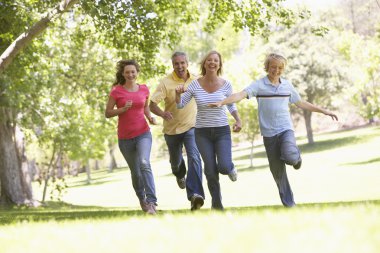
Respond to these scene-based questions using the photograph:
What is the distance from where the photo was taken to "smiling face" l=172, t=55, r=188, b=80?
998cm

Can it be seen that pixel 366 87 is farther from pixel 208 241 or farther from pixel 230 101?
pixel 208 241

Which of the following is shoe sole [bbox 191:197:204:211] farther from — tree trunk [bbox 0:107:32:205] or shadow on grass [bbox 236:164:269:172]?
shadow on grass [bbox 236:164:269:172]

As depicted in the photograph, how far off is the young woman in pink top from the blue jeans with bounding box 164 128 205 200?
518mm

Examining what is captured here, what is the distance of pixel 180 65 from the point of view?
32.9 ft

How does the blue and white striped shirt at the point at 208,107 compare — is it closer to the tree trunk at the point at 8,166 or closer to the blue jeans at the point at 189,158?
the blue jeans at the point at 189,158

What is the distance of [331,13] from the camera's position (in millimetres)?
60344

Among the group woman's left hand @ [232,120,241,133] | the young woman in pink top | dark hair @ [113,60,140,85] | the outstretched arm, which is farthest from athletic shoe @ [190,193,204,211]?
dark hair @ [113,60,140,85]

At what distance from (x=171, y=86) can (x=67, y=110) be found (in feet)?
57.5

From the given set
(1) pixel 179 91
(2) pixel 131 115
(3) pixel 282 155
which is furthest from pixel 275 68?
(2) pixel 131 115

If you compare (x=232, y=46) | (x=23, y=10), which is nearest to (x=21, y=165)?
(x=23, y=10)

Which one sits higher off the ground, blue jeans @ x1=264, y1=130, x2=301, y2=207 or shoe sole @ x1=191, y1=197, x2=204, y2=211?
blue jeans @ x1=264, y1=130, x2=301, y2=207

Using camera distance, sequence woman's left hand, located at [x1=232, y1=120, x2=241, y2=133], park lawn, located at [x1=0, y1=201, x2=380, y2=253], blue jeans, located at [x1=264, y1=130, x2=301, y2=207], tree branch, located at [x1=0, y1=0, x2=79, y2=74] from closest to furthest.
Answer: park lawn, located at [x1=0, y1=201, x2=380, y2=253] < blue jeans, located at [x1=264, y1=130, x2=301, y2=207] < woman's left hand, located at [x1=232, y1=120, x2=241, y2=133] < tree branch, located at [x1=0, y1=0, x2=79, y2=74]

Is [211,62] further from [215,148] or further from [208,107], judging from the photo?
[215,148]

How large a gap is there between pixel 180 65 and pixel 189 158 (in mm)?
1363
